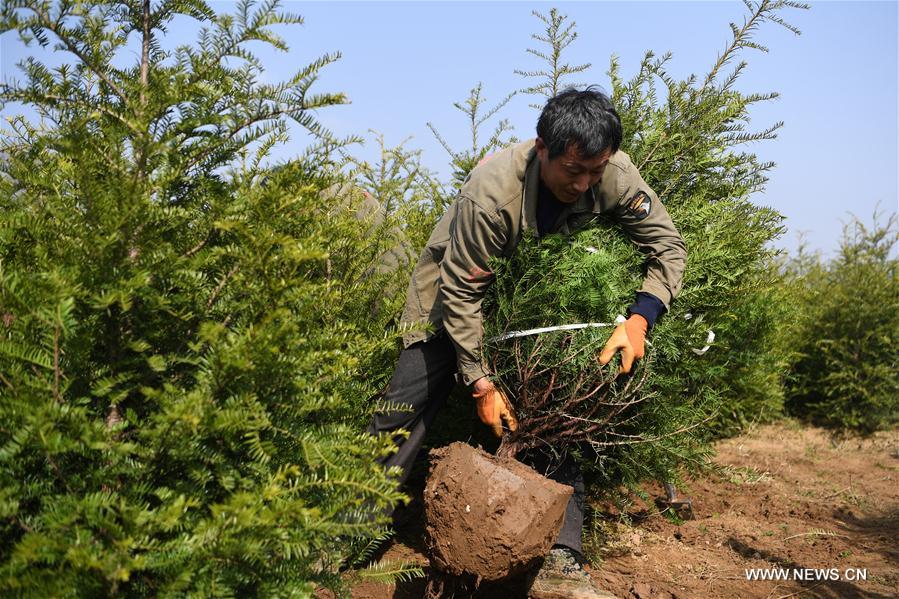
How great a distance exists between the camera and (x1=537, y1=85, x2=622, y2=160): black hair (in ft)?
9.23

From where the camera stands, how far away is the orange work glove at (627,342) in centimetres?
298

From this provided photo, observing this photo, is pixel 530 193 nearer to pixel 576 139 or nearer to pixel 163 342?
pixel 576 139

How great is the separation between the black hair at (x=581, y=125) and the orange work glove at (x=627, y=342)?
0.72 m

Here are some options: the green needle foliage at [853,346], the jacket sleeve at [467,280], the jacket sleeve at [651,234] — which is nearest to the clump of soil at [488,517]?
the jacket sleeve at [467,280]

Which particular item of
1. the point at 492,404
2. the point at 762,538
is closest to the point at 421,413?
the point at 492,404

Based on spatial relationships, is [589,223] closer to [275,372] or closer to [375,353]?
[375,353]

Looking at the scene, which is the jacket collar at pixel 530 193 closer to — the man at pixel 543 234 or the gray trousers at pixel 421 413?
the man at pixel 543 234

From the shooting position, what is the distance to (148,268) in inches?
81.7

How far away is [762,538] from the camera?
4262mm

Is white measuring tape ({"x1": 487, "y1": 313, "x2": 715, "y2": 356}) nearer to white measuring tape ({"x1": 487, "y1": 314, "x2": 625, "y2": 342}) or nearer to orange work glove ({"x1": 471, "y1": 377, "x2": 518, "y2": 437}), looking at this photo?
white measuring tape ({"x1": 487, "y1": 314, "x2": 625, "y2": 342})

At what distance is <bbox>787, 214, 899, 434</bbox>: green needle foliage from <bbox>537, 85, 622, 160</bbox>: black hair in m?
4.38

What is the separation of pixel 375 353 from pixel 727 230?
1.86m

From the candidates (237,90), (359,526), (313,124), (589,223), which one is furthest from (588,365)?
(237,90)

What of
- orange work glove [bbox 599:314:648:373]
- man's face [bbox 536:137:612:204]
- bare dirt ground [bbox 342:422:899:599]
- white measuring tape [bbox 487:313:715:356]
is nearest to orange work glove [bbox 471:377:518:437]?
white measuring tape [bbox 487:313:715:356]
